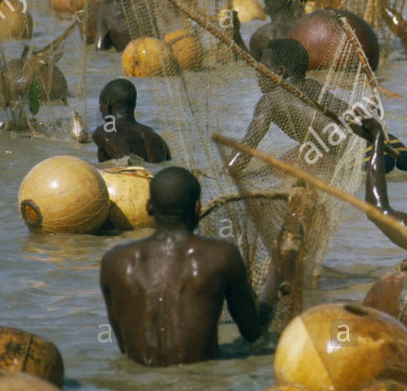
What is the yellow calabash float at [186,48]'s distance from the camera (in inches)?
329

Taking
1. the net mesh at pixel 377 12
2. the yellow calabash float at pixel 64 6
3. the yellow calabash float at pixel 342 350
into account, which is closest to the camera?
the yellow calabash float at pixel 342 350

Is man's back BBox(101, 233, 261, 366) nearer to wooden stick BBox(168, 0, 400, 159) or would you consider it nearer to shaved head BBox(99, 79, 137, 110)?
wooden stick BBox(168, 0, 400, 159)

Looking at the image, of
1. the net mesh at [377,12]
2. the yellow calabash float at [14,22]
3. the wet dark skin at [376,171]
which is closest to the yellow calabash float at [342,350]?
the wet dark skin at [376,171]

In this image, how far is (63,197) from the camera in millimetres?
8695

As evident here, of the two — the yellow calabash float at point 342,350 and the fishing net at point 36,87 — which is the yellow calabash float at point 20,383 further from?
the fishing net at point 36,87

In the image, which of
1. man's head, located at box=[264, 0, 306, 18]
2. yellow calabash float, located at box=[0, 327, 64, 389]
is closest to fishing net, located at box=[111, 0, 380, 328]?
yellow calabash float, located at box=[0, 327, 64, 389]

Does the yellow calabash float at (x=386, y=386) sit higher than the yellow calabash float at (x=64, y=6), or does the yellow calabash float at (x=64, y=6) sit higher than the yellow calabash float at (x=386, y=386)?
the yellow calabash float at (x=386, y=386)

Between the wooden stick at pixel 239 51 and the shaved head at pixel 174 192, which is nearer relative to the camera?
the shaved head at pixel 174 192

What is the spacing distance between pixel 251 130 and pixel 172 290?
281 centimetres

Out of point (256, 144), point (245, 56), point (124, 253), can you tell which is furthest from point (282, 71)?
point (124, 253)

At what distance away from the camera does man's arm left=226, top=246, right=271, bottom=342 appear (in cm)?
563

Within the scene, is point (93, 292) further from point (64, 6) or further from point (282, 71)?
point (64, 6)

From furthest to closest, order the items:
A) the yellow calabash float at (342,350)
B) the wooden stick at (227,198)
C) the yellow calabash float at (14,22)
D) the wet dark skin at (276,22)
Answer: the wet dark skin at (276,22) < the yellow calabash float at (14,22) < the wooden stick at (227,198) < the yellow calabash float at (342,350)

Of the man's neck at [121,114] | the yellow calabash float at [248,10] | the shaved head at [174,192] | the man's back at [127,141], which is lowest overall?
the yellow calabash float at [248,10]
